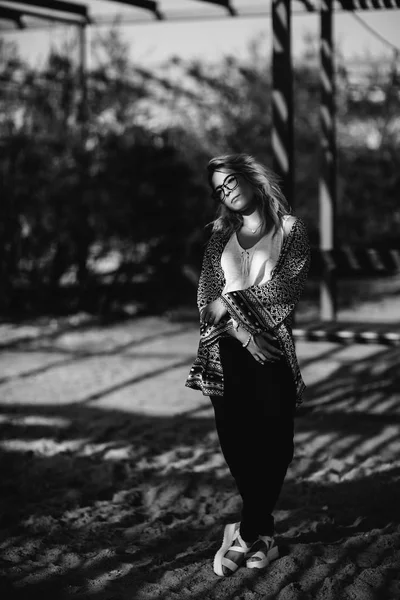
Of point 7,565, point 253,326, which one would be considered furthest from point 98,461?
point 253,326

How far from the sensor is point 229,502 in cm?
391

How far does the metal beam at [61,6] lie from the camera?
7535mm

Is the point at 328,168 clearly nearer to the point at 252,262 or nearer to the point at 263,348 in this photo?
the point at 252,262

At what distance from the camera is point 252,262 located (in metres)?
2.84

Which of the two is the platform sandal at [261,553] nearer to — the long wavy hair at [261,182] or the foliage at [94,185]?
the long wavy hair at [261,182]

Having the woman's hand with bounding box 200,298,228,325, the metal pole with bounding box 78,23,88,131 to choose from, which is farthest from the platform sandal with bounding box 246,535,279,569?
the metal pole with bounding box 78,23,88,131

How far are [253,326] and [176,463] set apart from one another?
6.76 feet

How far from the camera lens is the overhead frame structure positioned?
18.3 ft

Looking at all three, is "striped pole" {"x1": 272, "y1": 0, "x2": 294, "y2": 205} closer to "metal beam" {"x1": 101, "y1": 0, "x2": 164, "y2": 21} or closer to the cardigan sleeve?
"metal beam" {"x1": 101, "y1": 0, "x2": 164, "y2": 21}

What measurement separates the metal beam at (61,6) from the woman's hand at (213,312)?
5.32 m

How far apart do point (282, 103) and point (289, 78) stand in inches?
7.4

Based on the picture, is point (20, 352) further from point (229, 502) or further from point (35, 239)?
point (229, 502)

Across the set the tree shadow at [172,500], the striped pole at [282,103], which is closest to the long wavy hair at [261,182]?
the tree shadow at [172,500]

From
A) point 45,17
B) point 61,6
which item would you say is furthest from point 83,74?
point 61,6
